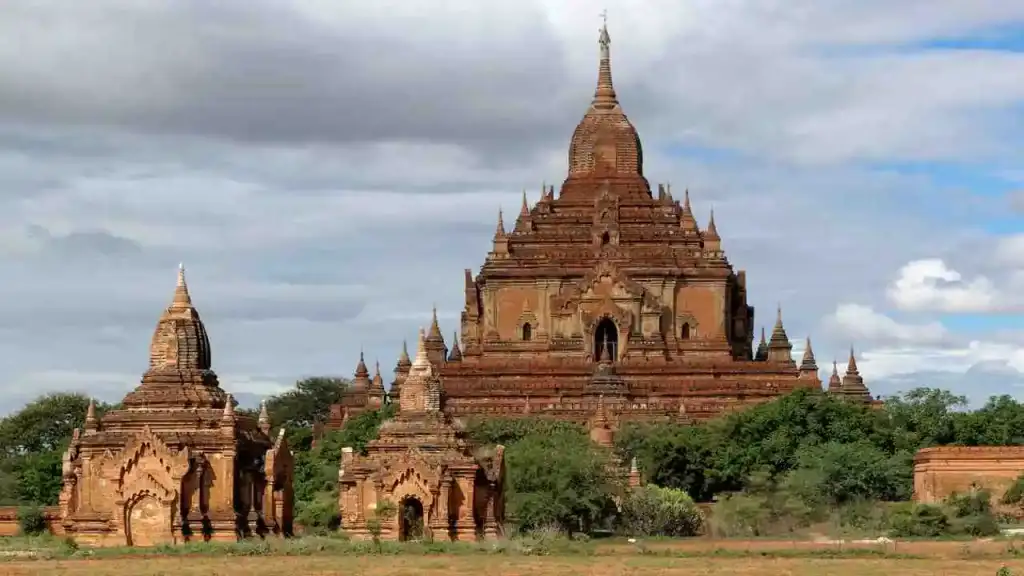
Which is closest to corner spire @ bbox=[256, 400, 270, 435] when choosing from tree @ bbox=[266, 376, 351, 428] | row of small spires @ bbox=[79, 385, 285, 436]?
row of small spires @ bbox=[79, 385, 285, 436]

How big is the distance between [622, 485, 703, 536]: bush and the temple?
8.77 meters

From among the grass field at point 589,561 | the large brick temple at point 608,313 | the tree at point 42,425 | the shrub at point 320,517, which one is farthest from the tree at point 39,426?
the grass field at point 589,561

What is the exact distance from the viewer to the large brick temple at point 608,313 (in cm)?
8588

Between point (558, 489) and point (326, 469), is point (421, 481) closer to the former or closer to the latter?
point (558, 489)

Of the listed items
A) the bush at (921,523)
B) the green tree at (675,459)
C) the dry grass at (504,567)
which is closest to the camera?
the dry grass at (504,567)

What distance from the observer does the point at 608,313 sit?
89.4 metres

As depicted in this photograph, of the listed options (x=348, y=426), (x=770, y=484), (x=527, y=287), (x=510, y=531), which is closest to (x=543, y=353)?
(x=527, y=287)

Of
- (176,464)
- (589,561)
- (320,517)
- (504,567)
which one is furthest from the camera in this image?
(320,517)

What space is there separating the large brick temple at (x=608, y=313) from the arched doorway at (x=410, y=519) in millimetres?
23998

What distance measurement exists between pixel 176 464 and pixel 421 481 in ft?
17.4

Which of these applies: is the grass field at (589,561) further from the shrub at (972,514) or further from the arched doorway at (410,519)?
the shrub at (972,514)

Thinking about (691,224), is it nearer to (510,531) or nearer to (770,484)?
(770,484)

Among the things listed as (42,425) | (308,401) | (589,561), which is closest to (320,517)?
(589,561)

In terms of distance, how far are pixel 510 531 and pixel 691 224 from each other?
32.5m
